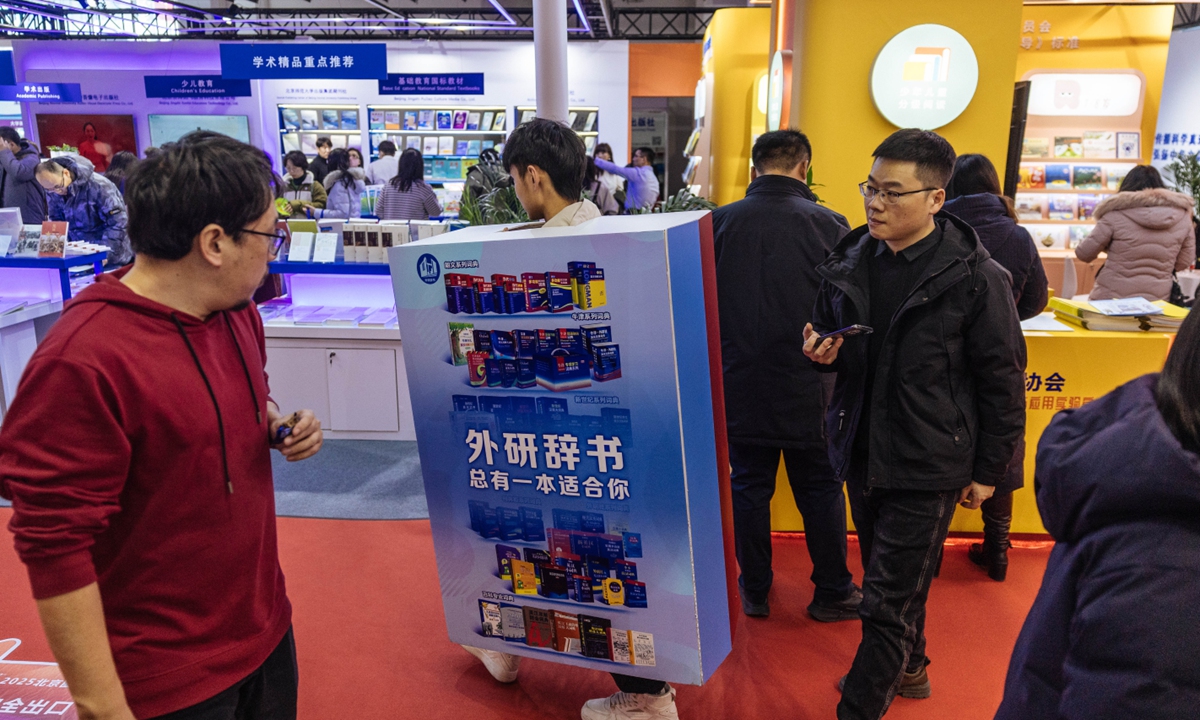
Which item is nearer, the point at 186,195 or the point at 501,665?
the point at 186,195

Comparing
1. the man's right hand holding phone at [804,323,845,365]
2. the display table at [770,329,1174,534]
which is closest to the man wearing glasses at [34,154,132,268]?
the man's right hand holding phone at [804,323,845,365]

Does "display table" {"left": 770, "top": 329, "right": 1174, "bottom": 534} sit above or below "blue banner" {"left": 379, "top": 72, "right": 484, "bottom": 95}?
below

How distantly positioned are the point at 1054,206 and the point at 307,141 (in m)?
11.2

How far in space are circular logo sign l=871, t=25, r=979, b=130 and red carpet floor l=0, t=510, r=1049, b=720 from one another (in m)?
2.16

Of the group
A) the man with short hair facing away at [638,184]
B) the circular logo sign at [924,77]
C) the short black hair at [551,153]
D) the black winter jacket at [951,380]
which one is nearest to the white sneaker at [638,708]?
the black winter jacket at [951,380]

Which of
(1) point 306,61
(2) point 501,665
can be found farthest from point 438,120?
(2) point 501,665

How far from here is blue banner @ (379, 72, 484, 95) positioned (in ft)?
37.1

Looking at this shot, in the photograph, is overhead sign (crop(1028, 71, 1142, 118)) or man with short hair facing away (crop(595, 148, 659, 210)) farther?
man with short hair facing away (crop(595, 148, 659, 210))

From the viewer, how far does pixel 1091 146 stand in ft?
26.6

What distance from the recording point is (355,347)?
4547 millimetres

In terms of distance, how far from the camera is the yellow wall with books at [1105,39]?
302 inches

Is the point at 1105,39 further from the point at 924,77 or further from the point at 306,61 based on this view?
Result: the point at 306,61

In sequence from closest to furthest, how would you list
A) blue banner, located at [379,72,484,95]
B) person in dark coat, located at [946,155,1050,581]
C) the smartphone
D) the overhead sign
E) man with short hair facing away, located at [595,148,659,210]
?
the smartphone → person in dark coat, located at [946,155,1050,581] → the overhead sign → man with short hair facing away, located at [595,148,659,210] → blue banner, located at [379,72,484,95]

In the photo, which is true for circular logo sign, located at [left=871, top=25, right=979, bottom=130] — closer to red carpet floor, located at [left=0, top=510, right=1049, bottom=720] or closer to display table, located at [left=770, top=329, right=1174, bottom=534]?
display table, located at [left=770, top=329, right=1174, bottom=534]
